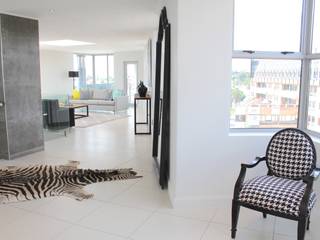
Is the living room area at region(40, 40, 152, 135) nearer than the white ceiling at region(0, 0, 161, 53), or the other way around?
the white ceiling at region(0, 0, 161, 53)

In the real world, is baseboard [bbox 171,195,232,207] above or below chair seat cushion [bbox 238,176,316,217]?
below

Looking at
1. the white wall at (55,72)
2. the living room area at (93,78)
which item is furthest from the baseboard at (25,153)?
the white wall at (55,72)

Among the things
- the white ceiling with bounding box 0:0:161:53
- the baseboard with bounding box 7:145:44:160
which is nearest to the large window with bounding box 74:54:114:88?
the white ceiling with bounding box 0:0:161:53

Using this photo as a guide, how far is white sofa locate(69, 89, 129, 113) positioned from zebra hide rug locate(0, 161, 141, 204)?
19.2 feet

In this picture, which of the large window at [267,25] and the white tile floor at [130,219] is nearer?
the white tile floor at [130,219]

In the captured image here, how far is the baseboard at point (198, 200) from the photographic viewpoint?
3.13 meters

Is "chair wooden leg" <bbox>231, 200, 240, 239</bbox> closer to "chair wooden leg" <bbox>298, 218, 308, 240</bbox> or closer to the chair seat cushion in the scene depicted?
the chair seat cushion

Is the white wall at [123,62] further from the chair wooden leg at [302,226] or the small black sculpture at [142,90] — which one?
the chair wooden leg at [302,226]

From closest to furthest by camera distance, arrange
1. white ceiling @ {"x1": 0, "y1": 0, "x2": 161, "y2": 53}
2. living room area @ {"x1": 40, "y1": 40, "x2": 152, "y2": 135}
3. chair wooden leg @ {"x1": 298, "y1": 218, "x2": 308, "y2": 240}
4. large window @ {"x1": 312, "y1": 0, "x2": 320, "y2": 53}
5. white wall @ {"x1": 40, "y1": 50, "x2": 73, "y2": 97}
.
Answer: chair wooden leg @ {"x1": 298, "y1": 218, "x2": 308, "y2": 240}, large window @ {"x1": 312, "y1": 0, "x2": 320, "y2": 53}, white ceiling @ {"x1": 0, "y1": 0, "x2": 161, "y2": 53}, living room area @ {"x1": 40, "y1": 40, "x2": 152, "y2": 135}, white wall @ {"x1": 40, "y1": 50, "x2": 73, "y2": 97}

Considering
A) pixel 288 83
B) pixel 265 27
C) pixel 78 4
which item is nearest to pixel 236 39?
pixel 265 27

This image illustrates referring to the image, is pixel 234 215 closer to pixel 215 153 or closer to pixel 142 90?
pixel 215 153

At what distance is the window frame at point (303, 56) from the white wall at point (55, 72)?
9815 millimetres

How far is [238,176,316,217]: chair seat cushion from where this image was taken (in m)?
2.25

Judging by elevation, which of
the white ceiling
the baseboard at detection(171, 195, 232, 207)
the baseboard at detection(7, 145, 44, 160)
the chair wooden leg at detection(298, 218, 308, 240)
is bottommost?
the baseboard at detection(171, 195, 232, 207)
